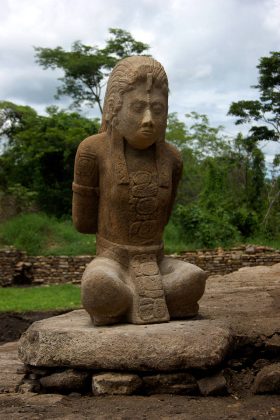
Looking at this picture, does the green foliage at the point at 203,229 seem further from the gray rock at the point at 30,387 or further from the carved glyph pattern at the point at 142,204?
the gray rock at the point at 30,387

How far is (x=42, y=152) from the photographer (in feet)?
65.5

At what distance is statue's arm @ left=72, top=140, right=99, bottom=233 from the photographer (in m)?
4.82

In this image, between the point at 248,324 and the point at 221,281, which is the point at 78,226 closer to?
the point at 248,324

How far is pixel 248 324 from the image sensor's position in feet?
16.3

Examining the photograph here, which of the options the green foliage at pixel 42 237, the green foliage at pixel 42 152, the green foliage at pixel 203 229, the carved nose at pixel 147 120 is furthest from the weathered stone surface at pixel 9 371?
the green foliage at pixel 42 152

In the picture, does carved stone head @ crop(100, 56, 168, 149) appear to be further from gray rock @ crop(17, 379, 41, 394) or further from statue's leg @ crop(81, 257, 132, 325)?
gray rock @ crop(17, 379, 41, 394)

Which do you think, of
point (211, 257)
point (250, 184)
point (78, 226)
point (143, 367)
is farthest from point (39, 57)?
point (143, 367)

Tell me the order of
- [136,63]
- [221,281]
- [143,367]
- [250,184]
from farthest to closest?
[250,184] < [221,281] < [136,63] < [143,367]

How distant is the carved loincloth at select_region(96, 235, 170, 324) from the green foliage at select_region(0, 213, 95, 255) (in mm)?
10540

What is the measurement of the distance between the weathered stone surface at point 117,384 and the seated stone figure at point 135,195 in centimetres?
51

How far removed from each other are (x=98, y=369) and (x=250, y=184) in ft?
53.1

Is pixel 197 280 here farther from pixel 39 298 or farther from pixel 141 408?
pixel 39 298

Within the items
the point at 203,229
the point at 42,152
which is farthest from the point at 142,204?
the point at 42,152

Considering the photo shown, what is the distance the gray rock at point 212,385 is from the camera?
4.10 m
